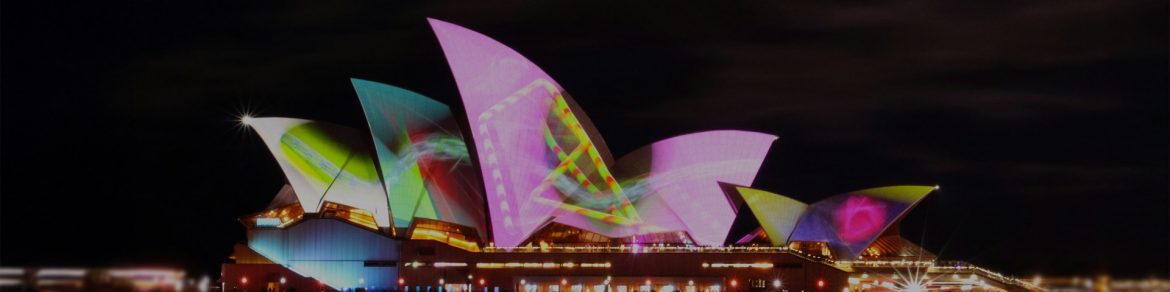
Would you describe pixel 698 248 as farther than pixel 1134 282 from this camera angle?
Yes

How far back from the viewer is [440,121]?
54.4 meters

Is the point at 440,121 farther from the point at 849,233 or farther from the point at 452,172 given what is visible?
the point at 849,233

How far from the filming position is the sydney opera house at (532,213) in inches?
2120

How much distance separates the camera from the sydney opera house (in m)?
53.8

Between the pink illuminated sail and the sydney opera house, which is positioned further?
the sydney opera house

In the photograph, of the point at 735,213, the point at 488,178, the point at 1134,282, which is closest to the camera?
the point at 1134,282

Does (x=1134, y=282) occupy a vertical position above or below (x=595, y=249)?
below

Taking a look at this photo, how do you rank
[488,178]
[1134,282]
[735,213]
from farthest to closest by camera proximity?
[735,213]
[488,178]
[1134,282]

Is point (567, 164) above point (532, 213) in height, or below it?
above

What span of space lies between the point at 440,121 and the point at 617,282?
10186 millimetres

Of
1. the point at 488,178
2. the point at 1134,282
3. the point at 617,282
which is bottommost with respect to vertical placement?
the point at 1134,282

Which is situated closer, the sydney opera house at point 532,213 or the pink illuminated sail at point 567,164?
the pink illuminated sail at point 567,164

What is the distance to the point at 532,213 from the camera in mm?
55562

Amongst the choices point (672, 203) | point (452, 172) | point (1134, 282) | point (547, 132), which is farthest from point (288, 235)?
point (1134, 282)
